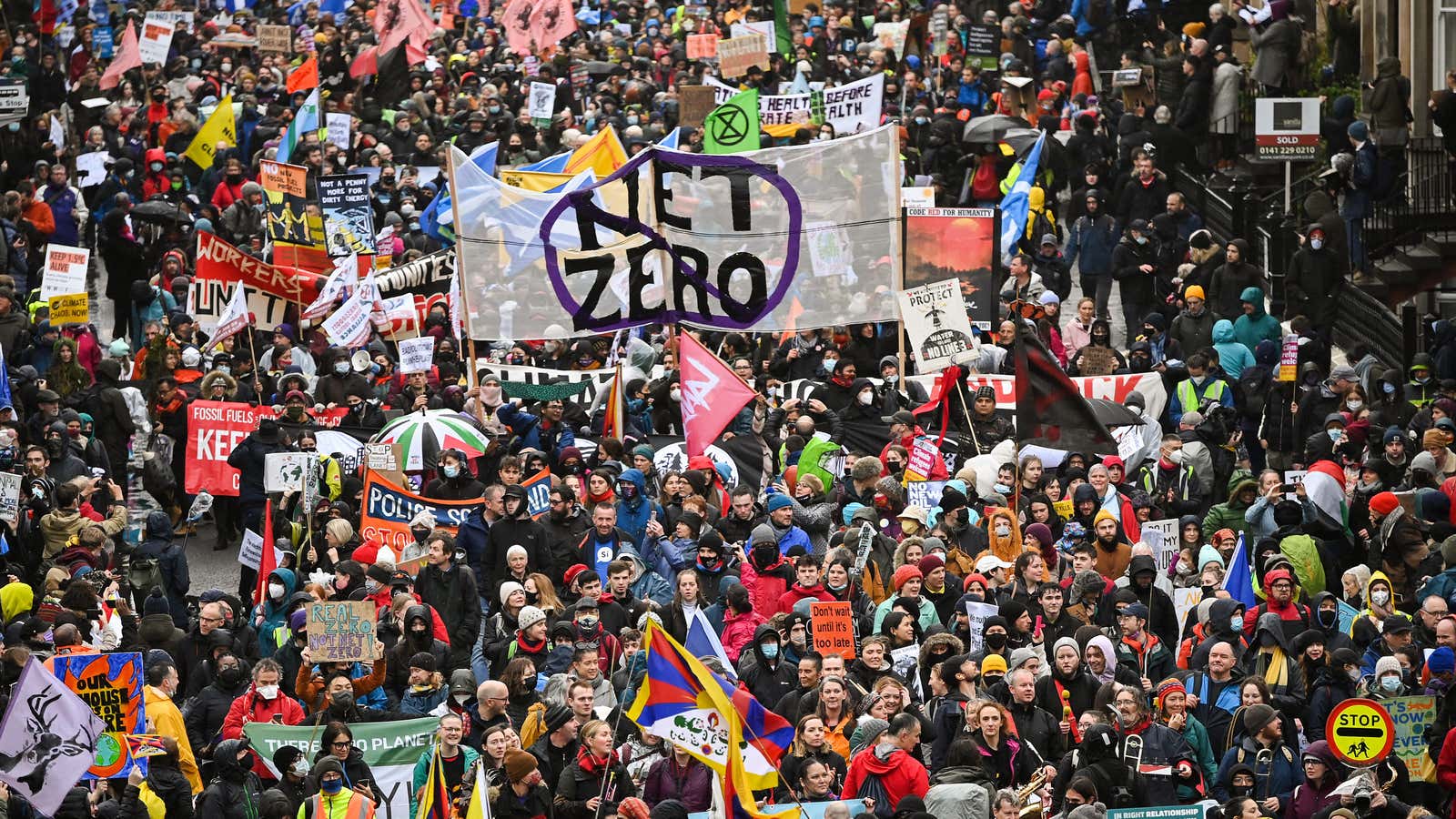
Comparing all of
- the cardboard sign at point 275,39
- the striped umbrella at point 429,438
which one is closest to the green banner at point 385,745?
the striped umbrella at point 429,438

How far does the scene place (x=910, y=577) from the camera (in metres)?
16.6

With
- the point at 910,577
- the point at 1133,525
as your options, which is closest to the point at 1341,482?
the point at 1133,525

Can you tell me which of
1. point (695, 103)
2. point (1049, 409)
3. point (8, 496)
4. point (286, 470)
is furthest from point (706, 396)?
point (695, 103)

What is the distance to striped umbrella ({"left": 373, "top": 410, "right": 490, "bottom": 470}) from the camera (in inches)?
805

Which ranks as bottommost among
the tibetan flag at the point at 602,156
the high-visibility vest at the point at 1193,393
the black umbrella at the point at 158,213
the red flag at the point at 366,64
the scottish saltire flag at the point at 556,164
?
the high-visibility vest at the point at 1193,393

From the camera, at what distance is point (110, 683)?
1527cm

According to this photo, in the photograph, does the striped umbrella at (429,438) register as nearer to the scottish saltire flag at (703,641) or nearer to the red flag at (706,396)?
the red flag at (706,396)

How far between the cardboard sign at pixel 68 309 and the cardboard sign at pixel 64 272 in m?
0.18

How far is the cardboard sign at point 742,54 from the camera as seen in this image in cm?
3294

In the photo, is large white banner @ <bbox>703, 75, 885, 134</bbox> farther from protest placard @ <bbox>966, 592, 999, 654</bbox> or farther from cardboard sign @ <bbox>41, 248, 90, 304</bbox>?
protest placard @ <bbox>966, 592, 999, 654</bbox>

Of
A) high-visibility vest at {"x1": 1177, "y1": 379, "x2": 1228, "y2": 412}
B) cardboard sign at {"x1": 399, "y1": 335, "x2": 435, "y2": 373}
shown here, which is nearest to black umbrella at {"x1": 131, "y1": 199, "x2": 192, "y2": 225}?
cardboard sign at {"x1": 399, "y1": 335, "x2": 435, "y2": 373}

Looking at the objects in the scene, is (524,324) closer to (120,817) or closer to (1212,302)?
(1212,302)

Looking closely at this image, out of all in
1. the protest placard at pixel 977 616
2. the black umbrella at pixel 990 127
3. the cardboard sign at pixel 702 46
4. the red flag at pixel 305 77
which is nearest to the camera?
the protest placard at pixel 977 616

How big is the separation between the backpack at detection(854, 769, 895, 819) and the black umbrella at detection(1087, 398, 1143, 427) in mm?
→ 6931
